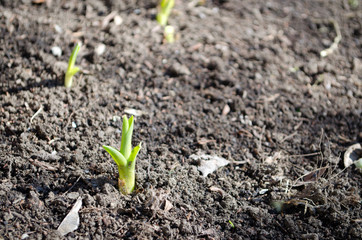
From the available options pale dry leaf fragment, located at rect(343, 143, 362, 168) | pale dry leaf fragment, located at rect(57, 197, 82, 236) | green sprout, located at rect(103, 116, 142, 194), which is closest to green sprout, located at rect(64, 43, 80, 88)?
green sprout, located at rect(103, 116, 142, 194)

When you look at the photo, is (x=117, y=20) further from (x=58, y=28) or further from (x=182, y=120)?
(x=182, y=120)

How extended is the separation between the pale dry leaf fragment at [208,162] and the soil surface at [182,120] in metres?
0.03

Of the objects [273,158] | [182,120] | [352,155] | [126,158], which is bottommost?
[352,155]

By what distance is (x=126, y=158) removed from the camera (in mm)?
1669

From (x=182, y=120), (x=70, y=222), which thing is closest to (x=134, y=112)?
(x=182, y=120)

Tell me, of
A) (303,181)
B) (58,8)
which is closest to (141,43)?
(58,8)

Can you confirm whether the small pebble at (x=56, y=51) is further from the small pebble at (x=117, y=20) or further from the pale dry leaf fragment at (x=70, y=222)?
the pale dry leaf fragment at (x=70, y=222)

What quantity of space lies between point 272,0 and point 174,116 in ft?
6.39

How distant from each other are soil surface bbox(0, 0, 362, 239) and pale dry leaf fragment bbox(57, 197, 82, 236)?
2cm

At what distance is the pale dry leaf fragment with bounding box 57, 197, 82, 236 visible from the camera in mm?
1591

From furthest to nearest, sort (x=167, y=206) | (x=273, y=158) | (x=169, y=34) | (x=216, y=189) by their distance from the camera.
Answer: (x=169, y=34) < (x=273, y=158) < (x=216, y=189) < (x=167, y=206)

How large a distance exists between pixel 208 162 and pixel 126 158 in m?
0.55

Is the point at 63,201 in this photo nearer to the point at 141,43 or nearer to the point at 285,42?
the point at 141,43

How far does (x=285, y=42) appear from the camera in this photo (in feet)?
10.0
